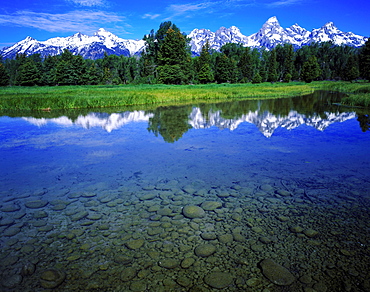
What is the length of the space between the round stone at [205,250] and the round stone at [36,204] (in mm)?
3895

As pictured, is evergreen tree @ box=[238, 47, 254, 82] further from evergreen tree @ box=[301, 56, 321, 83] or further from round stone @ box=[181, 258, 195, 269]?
round stone @ box=[181, 258, 195, 269]

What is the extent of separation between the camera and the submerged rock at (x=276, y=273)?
3.74 metres

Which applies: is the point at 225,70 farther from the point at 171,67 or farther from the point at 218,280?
the point at 218,280

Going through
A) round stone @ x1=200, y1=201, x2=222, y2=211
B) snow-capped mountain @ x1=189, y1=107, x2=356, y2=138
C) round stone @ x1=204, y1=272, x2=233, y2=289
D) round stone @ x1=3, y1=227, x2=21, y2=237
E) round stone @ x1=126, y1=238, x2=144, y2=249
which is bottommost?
round stone @ x1=204, y1=272, x2=233, y2=289

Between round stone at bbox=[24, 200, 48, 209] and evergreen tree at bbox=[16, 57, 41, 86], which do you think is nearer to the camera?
round stone at bbox=[24, 200, 48, 209]

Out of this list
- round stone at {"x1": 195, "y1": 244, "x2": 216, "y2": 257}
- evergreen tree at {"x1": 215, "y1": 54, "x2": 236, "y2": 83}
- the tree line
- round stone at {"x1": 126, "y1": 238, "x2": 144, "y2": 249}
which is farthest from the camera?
evergreen tree at {"x1": 215, "y1": 54, "x2": 236, "y2": 83}

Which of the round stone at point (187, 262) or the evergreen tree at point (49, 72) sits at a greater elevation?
the evergreen tree at point (49, 72)

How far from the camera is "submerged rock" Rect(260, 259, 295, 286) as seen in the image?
3739 millimetres

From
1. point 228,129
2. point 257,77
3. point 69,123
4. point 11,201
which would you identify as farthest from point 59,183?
point 257,77

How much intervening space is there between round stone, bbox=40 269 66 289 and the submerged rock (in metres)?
2.99

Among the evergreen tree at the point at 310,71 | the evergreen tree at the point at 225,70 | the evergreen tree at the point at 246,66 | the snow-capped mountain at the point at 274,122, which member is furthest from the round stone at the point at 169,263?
the evergreen tree at the point at 246,66

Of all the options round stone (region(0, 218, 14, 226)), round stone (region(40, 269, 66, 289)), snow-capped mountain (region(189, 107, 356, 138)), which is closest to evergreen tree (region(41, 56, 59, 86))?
snow-capped mountain (region(189, 107, 356, 138))

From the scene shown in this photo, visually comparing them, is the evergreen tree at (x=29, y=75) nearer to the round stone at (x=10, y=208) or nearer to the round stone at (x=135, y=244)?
the round stone at (x=10, y=208)

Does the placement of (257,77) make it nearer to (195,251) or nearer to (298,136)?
(298,136)
